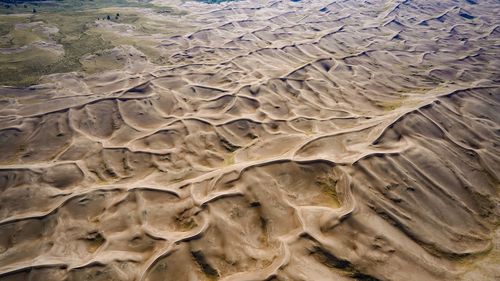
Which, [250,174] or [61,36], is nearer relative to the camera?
[250,174]

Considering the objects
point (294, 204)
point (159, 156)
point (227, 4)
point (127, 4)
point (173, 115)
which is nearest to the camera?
point (294, 204)

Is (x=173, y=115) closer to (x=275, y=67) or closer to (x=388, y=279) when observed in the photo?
(x=275, y=67)

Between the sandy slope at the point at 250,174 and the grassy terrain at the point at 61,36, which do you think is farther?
the grassy terrain at the point at 61,36

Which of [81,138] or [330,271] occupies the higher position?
[330,271]

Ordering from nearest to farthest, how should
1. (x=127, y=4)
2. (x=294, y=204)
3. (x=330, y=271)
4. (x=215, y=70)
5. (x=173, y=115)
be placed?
(x=330, y=271) < (x=294, y=204) < (x=173, y=115) < (x=215, y=70) < (x=127, y=4)

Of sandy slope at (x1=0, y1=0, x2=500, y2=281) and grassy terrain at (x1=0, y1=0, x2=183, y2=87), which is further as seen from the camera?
grassy terrain at (x1=0, y1=0, x2=183, y2=87)

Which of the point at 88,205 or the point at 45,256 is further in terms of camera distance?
the point at 88,205

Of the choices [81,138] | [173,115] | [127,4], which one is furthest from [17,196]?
[127,4]

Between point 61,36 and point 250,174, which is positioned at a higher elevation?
point 250,174
